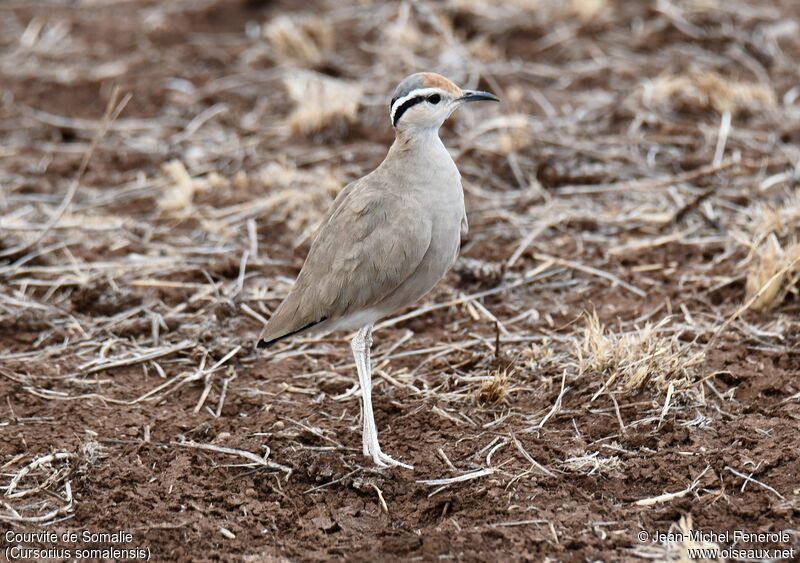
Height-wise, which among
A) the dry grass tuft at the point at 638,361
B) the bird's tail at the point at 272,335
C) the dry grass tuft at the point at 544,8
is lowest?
the dry grass tuft at the point at 544,8

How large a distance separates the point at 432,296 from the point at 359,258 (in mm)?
1378

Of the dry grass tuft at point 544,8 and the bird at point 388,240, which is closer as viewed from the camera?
the bird at point 388,240

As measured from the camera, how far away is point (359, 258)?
4.19 metres

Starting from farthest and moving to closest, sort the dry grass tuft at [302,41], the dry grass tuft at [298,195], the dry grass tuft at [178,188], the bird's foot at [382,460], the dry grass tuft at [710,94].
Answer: the dry grass tuft at [302,41] → the dry grass tuft at [710,94] → the dry grass tuft at [178,188] → the dry grass tuft at [298,195] → the bird's foot at [382,460]

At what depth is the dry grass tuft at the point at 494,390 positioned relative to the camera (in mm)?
4367

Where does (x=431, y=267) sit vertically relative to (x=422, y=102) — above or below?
below

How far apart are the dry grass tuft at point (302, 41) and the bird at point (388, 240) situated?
14.7 feet

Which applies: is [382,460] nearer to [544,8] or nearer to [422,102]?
[422,102]

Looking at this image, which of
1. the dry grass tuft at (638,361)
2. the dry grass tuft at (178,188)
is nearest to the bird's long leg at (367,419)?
the dry grass tuft at (638,361)

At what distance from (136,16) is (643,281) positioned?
6.91 metres

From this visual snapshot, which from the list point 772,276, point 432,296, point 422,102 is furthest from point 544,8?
point 422,102

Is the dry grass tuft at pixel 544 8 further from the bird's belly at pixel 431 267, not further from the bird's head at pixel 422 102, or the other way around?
the bird's belly at pixel 431 267

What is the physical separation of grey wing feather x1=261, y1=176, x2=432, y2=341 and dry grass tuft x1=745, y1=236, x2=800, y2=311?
1.75 m

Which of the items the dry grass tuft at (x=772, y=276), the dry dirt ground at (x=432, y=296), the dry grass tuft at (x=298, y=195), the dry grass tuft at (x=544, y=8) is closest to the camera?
the dry dirt ground at (x=432, y=296)
